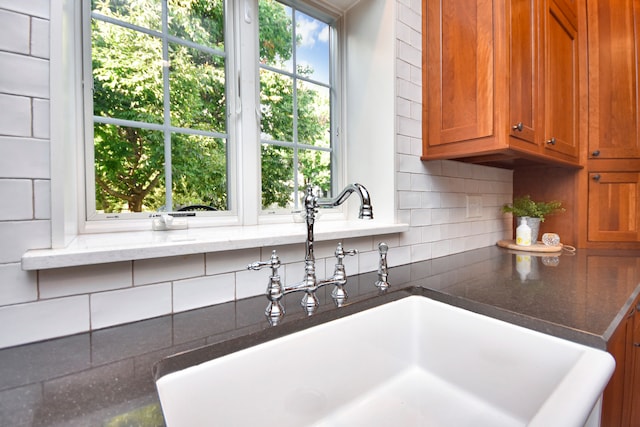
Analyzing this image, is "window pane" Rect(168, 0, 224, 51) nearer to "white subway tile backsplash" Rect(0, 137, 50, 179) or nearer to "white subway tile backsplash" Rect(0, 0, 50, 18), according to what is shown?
"white subway tile backsplash" Rect(0, 0, 50, 18)

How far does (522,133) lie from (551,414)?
109 cm

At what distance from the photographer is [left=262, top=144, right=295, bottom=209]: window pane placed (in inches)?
48.6

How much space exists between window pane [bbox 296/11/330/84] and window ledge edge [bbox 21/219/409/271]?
77 cm

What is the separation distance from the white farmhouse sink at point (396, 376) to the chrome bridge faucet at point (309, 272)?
0.26 ft

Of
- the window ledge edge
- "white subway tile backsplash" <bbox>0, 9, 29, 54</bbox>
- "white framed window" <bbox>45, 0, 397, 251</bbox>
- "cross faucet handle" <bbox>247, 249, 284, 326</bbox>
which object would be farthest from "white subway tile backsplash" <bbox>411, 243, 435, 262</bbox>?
"white subway tile backsplash" <bbox>0, 9, 29, 54</bbox>

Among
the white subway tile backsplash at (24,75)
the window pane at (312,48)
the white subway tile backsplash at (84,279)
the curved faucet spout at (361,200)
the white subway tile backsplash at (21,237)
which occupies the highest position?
the window pane at (312,48)

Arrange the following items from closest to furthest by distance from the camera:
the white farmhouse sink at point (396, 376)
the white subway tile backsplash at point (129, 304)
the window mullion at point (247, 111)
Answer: the white farmhouse sink at point (396, 376)
the white subway tile backsplash at point (129, 304)
the window mullion at point (247, 111)

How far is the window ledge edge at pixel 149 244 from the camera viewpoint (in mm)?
609

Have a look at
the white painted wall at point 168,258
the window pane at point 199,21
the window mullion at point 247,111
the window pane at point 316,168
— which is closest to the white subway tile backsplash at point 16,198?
the white painted wall at point 168,258

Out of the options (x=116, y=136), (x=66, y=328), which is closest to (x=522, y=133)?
(x=116, y=136)

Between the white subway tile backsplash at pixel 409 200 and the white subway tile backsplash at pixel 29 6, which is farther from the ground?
the white subway tile backsplash at pixel 29 6

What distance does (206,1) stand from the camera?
1.10 m

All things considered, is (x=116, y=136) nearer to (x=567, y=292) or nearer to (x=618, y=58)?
(x=567, y=292)

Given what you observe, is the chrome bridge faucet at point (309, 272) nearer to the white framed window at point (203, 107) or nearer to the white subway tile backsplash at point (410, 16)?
the white framed window at point (203, 107)
